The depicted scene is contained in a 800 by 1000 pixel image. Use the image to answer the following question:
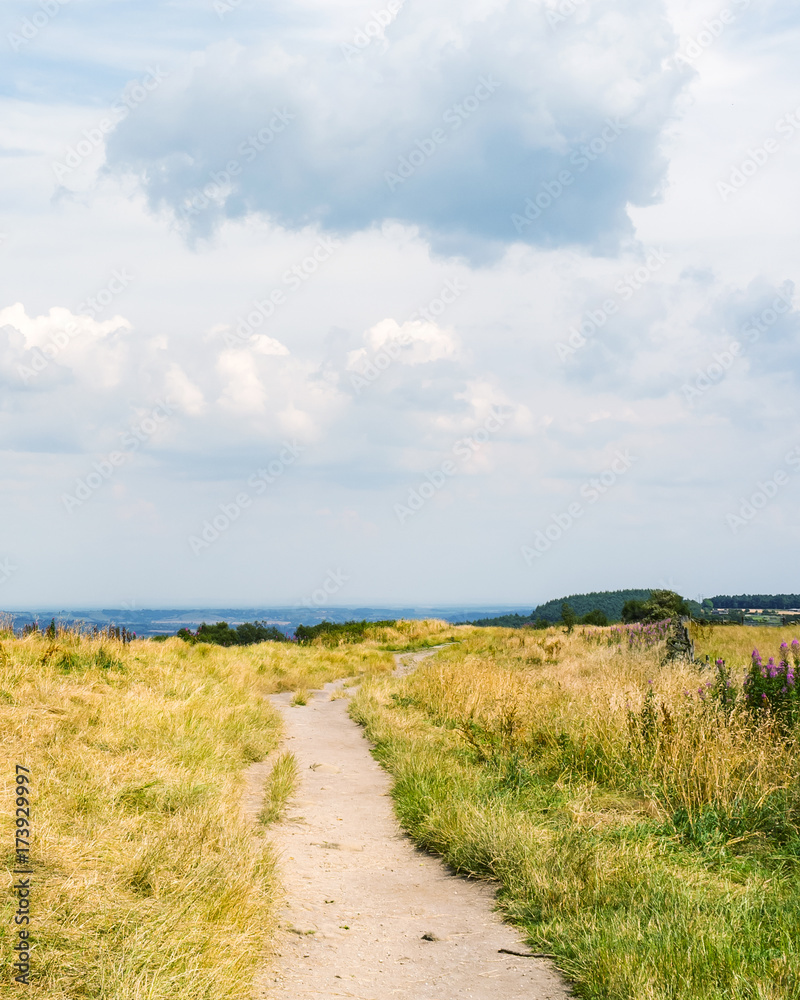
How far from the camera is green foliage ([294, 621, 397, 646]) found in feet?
115

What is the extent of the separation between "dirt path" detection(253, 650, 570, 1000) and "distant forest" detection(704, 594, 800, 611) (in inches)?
3592

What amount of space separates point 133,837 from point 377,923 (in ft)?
6.15

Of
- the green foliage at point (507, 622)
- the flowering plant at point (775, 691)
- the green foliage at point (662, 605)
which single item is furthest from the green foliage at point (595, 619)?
the flowering plant at point (775, 691)

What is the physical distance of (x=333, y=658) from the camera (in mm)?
25891

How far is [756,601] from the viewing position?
95.9 meters

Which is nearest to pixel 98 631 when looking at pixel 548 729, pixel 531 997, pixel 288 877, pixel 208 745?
pixel 208 745

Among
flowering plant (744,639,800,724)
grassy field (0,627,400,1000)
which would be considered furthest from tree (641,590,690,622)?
grassy field (0,627,400,1000)

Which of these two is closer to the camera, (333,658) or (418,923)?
(418,923)

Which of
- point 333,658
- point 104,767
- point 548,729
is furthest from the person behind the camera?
point 333,658

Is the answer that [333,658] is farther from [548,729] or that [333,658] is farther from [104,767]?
[104,767]

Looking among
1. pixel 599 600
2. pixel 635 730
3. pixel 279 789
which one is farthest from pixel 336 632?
pixel 599 600

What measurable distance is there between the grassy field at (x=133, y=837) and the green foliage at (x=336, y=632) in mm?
23242

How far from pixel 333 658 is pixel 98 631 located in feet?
34.5

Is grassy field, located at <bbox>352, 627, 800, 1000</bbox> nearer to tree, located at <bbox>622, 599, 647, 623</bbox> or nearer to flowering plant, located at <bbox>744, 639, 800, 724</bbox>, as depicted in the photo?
flowering plant, located at <bbox>744, 639, 800, 724</bbox>
